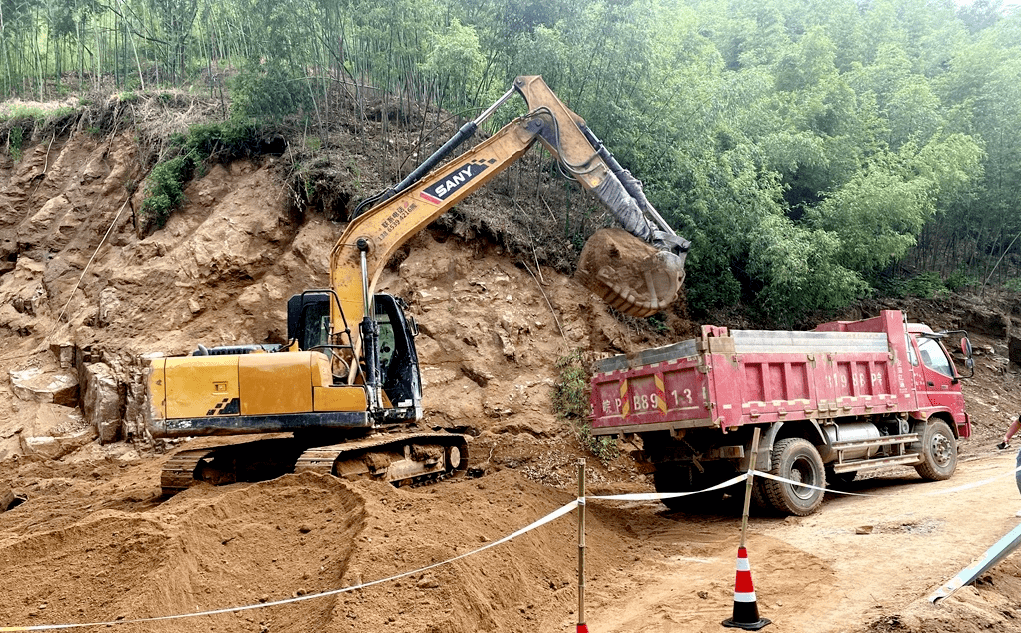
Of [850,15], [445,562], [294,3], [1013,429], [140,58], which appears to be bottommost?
[445,562]

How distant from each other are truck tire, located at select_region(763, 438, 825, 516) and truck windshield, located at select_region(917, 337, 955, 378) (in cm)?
329

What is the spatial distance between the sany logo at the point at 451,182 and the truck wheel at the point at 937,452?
719 centimetres

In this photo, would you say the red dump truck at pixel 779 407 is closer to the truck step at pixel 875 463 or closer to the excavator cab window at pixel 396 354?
the truck step at pixel 875 463

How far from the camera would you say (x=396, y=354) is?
33.0 feet

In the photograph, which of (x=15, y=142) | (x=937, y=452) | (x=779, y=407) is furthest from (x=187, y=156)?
(x=937, y=452)

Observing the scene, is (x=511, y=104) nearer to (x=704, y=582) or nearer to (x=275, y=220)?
(x=275, y=220)

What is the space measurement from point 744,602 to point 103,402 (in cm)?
1162

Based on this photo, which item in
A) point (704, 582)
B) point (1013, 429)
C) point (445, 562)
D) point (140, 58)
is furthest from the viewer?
point (140, 58)

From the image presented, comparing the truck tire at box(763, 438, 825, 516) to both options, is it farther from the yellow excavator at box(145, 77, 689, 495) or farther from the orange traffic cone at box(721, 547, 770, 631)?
the orange traffic cone at box(721, 547, 770, 631)

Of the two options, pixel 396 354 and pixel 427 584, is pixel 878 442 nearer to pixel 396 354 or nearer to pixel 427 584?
pixel 396 354

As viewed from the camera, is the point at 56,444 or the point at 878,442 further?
the point at 56,444

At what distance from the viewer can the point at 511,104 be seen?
50.0ft

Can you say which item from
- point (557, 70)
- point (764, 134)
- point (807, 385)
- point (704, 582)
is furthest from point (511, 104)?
point (704, 582)

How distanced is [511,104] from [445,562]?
446 inches
